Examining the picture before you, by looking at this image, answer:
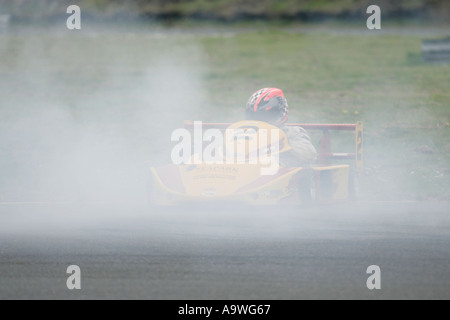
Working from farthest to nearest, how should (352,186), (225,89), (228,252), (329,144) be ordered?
(225,89)
(329,144)
(352,186)
(228,252)

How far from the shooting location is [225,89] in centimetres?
1477

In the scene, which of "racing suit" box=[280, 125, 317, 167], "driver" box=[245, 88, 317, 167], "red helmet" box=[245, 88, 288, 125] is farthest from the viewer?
"red helmet" box=[245, 88, 288, 125]

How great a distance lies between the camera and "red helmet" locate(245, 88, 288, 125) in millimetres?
7828

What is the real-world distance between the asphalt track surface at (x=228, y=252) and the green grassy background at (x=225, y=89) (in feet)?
7.90

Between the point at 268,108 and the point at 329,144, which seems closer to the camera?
the point at 268,108

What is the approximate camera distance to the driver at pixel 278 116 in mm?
7702

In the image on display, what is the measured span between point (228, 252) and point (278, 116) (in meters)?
2.67

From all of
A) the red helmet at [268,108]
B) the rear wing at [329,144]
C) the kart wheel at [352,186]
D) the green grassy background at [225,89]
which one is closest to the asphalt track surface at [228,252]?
the kart wheel at [352,186]

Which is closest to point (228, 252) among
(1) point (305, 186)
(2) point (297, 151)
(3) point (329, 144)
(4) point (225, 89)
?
(1) point (305, 186)

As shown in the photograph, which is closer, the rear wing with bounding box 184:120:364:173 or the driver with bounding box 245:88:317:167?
Answer: the driver with bounding box 245:88:317:167

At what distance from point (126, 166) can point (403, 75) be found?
732 centimetres

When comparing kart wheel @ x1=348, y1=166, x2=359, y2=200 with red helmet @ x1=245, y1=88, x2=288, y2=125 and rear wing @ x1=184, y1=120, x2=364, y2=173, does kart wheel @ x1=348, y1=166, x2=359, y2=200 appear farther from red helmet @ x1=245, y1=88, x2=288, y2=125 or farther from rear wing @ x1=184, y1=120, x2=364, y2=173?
red helmet @ x1=245, y1=88, x2=288, y2=125

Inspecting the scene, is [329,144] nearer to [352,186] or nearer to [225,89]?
[352,186]

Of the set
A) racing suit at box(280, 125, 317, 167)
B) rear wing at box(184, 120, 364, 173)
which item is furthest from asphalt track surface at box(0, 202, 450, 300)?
rear wing at box(184, 120, 364, 173)
